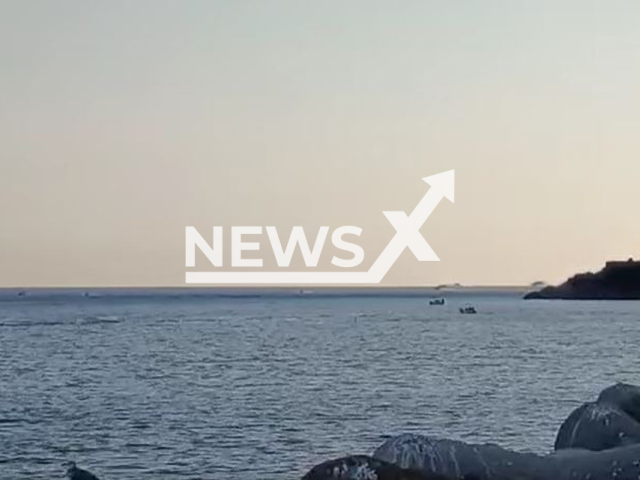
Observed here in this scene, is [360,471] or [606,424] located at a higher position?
[606,424]

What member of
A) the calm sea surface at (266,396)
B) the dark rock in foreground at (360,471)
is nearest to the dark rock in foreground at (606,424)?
the dark rock in foreground at (360,471)

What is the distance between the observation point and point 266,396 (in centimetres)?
4984

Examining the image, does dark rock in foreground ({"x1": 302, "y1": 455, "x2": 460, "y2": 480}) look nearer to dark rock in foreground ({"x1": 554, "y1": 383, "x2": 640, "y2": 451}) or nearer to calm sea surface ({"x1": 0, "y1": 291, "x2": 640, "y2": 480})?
dark rock in foreground ({"x1": 554, "y1": 383, "x2": 640, "y2": 451})

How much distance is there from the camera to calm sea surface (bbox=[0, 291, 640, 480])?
3391cm

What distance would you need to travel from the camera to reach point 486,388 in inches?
2079

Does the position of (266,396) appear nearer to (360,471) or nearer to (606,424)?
(606,424)

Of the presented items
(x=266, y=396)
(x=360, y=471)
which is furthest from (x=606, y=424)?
(x=266, y=396)

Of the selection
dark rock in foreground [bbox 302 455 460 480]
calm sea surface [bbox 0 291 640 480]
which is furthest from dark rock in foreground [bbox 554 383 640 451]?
calm sea surface [bbox 0 291 640 480]

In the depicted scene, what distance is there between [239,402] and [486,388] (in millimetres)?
11512

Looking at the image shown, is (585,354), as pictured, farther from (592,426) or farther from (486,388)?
(592,426)

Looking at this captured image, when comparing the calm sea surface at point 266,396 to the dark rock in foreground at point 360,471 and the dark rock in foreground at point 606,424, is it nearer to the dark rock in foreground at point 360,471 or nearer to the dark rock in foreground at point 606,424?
the dark rock in foreground at point 606,424

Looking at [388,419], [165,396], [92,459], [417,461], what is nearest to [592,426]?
[417,461]

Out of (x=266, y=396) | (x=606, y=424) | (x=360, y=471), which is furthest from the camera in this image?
(x=266, y=396)

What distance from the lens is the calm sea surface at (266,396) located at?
3391 cm
